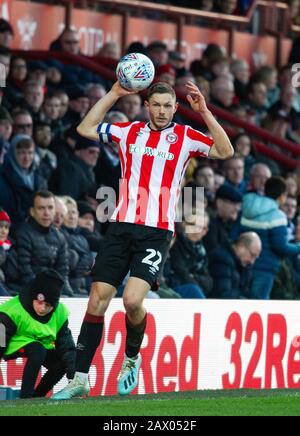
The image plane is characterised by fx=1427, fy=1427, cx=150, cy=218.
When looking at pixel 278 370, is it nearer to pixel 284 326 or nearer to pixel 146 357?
pixel 284 326

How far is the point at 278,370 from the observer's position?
12.5 meters

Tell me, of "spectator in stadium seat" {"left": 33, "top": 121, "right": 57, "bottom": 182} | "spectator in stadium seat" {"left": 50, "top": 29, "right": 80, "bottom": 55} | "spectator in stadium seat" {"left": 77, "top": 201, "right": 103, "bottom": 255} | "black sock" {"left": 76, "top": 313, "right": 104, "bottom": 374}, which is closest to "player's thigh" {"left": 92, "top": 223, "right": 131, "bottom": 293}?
"black sock" {"left": 76, "top": 313, "right": 104, "bottom": 374}

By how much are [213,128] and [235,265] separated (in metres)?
4.77

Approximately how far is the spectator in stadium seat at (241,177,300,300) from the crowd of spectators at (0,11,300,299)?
0.01 meters

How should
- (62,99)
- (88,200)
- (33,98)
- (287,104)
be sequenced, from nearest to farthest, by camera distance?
(88,200)
(33,98)
(62,99)
(287,104)

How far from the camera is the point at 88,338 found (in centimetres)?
966

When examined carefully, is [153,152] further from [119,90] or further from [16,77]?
[16,77]

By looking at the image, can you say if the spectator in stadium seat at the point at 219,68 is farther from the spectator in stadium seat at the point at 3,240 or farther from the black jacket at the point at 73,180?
the spectator in stadium seat at the point at 3,240

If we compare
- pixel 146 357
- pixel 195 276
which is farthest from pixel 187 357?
pixel 195 276

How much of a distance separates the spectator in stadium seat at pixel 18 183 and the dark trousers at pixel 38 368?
298 centimetres

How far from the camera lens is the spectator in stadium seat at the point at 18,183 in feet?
42.6

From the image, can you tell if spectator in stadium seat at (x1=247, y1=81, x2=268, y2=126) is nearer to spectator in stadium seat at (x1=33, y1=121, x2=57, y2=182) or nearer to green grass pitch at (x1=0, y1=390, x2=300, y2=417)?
spectator in stadium seat at (x1=33, y1=121, x2=57, y2=182)

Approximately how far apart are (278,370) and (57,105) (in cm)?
374

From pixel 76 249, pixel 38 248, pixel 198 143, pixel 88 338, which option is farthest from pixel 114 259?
→ pixel 76 249
